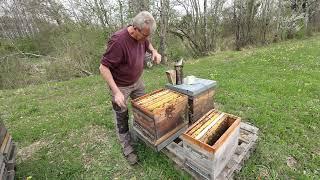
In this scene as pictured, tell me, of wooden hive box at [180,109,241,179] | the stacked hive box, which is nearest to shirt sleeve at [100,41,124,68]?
wooden hive box at [180,109,241,179]

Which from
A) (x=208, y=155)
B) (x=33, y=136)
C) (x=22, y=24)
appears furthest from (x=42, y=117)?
(x=22, y=24)

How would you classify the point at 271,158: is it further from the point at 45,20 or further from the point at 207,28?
the point at 45,20

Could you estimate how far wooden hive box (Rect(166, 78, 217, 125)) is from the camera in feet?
9.81

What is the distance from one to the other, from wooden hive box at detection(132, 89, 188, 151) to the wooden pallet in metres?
0.14

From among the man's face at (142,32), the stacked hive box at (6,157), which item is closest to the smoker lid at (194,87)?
the man's face at (142,32)

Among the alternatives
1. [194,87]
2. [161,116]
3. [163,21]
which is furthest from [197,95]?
[163,21]

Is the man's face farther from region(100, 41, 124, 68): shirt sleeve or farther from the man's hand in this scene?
the man's hand

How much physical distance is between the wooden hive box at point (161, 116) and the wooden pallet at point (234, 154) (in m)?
0.14

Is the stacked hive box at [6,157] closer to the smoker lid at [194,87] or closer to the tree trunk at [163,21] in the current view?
the smoker lid at [194,87]

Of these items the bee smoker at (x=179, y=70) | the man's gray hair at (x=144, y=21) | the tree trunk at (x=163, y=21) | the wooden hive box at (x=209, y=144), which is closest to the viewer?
the wooden hive box at (x=209, y=144)

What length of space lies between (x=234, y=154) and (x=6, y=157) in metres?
2.88

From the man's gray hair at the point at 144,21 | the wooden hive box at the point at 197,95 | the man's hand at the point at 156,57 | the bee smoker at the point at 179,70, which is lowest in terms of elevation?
the wooden hive box at the point at 197,95

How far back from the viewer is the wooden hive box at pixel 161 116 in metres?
2.76

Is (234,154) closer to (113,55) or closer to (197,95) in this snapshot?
(197,95)
